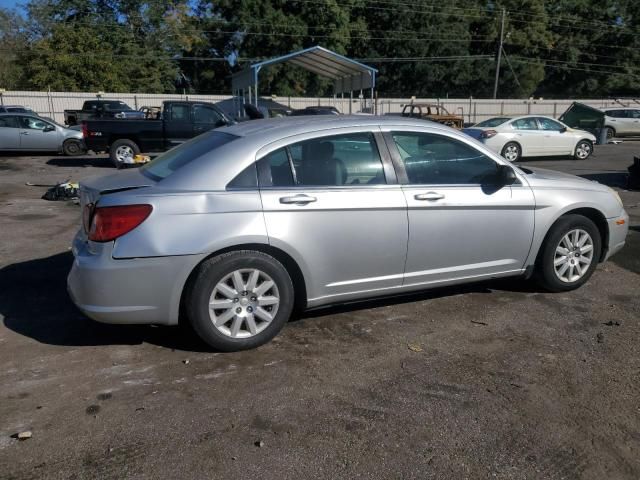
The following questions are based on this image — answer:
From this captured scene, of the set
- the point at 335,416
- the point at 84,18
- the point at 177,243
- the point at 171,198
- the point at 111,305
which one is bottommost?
the point at 335,416

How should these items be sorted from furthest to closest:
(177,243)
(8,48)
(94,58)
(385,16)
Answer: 1. (385,16)
2. (8,48)
3. (94,58)
4. (177,243)

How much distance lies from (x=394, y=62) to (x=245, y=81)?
29.8 m

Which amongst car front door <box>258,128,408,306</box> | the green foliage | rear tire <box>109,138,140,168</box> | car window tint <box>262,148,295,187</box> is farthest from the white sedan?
the green foliage

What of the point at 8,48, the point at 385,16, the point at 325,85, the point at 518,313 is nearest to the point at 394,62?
the point at 385,16

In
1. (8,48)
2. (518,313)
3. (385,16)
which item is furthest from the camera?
(385,16)

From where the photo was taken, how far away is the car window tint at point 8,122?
18.0m

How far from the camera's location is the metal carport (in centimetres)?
2465

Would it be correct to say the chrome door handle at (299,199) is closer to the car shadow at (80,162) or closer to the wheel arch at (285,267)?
the wheel arch at (285,267)

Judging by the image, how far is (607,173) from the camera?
14.7 meters

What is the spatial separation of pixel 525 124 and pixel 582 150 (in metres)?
2.49

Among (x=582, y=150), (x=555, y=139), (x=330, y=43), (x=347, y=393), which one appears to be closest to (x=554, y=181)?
(x=347, y=393)

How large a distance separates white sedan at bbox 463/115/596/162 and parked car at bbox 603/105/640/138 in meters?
9.64

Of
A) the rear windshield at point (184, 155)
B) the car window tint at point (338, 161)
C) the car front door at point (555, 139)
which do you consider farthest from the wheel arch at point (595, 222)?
the car front door at point (555, 139)

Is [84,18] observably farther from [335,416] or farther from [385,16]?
[335,416]
